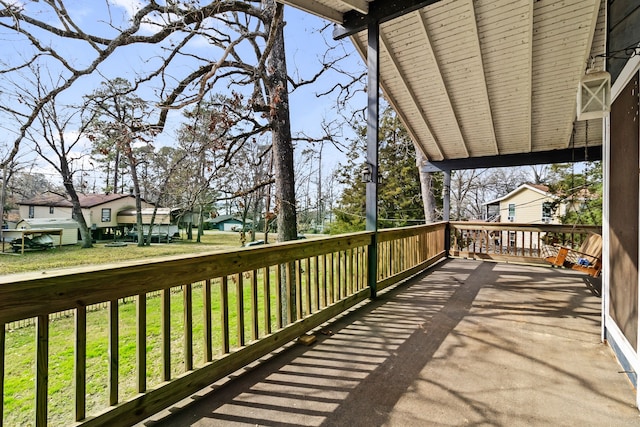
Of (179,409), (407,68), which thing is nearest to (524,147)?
(407,68)

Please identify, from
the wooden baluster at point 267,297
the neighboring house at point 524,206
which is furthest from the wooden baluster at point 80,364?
the neighboring house at point 524,206

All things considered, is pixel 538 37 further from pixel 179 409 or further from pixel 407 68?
pixel 179 409

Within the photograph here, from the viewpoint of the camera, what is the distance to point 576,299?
13.9 feet

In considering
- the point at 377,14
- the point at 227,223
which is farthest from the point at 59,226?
the point at 227,223

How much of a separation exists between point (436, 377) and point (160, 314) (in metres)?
2.08

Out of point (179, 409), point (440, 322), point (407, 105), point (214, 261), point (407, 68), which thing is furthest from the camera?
point (407, 105)

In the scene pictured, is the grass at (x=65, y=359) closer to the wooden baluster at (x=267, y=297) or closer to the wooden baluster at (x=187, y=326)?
the wooden baluster at (x=267, y=297)

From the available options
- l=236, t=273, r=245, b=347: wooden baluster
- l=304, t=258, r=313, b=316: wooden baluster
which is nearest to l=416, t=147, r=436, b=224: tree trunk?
l=304, t=258, r=313, b=316: wooden baluster

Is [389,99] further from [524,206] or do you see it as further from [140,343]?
[524,206]

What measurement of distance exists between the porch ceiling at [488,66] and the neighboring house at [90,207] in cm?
711

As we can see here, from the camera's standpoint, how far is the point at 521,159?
7.11m

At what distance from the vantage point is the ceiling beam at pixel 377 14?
3.75 metres

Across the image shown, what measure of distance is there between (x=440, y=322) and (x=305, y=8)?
3.96m

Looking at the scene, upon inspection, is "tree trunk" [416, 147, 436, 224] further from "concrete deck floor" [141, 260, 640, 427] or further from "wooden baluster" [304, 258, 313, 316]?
"wooden baluster" [304, 258, 313, 316]
